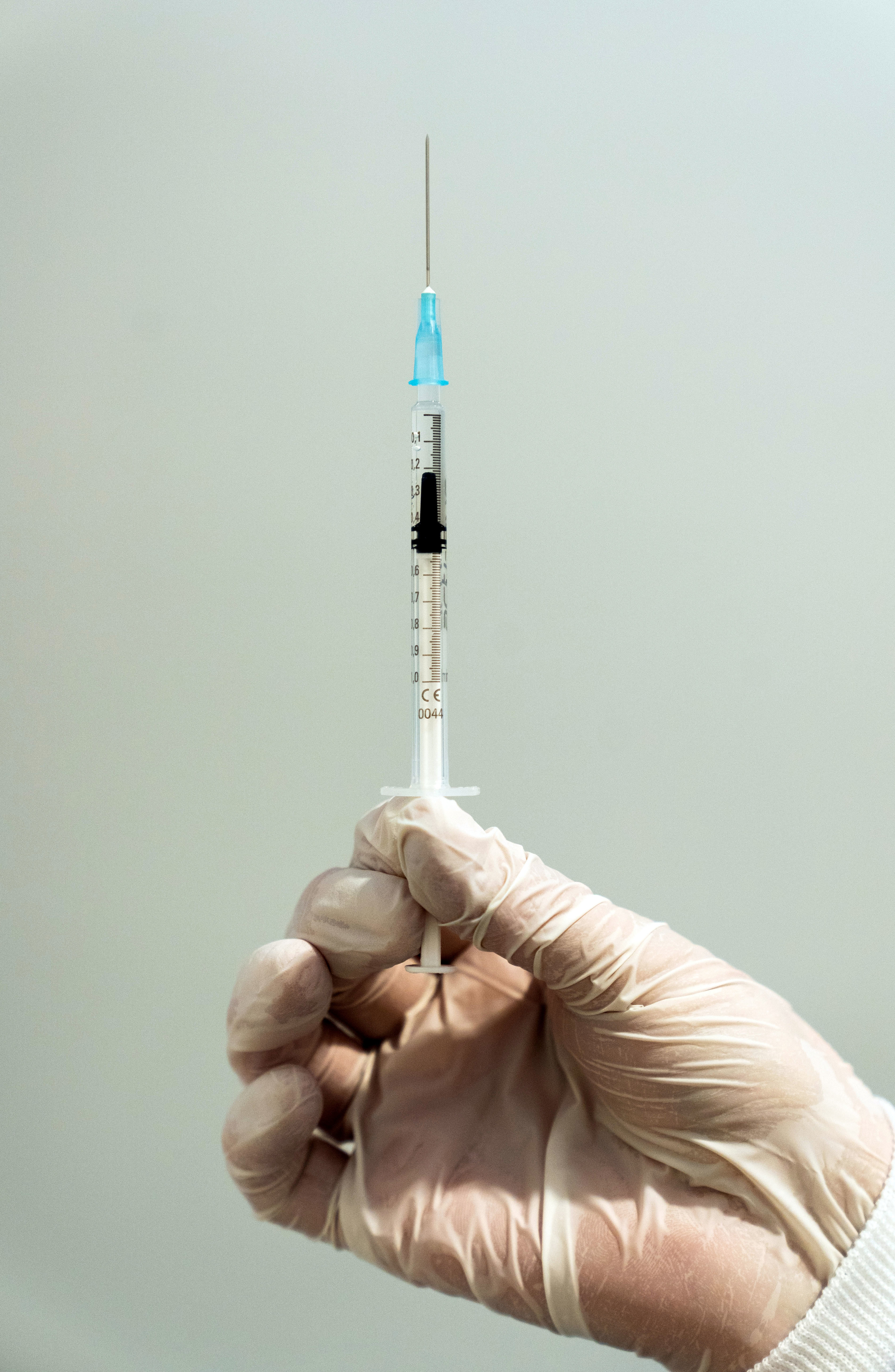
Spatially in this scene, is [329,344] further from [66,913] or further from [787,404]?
[66,913]

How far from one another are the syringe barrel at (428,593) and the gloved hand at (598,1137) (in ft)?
0.26

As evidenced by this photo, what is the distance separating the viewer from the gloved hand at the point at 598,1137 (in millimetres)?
987

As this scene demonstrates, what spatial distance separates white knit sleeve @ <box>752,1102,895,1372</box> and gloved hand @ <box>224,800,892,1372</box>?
14 millimetres

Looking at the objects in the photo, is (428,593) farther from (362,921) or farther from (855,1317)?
(855,1317)

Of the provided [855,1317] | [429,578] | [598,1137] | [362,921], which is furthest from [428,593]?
[855,1317]

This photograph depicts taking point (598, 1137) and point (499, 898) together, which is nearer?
point (499, 898)

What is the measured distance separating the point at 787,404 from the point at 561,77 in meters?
0.64

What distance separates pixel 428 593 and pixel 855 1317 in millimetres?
926

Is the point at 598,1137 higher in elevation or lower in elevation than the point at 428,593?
lower

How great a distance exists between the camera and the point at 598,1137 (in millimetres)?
1131

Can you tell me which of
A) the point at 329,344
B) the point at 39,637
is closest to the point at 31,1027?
the point at 39,637

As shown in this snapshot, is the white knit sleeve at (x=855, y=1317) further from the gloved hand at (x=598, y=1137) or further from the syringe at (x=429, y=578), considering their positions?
the syringe at (x=429, y=578)

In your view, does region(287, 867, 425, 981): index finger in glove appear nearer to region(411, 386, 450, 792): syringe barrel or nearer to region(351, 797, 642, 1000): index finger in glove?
region(351, 797, 642, 1000): index finger in glove

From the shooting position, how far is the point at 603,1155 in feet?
3.61
